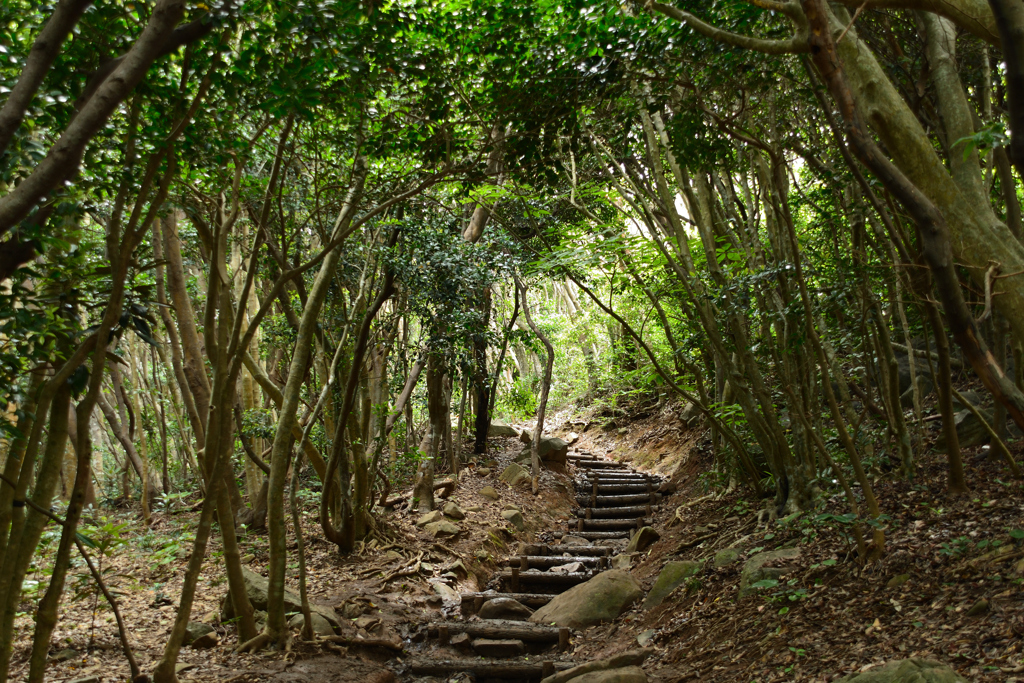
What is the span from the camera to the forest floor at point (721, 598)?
3855mm

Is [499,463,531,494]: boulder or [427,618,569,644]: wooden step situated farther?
[499,463,531,494]: boulder

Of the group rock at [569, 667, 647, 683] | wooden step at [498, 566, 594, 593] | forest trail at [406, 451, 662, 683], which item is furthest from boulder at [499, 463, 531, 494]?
rock at [569, 667, 647, 683]

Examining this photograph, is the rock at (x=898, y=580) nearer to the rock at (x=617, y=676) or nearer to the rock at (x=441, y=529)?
the rock at (x=617, y=676)

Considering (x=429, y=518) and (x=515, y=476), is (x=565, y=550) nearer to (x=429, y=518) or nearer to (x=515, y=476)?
(x=429, y=518)

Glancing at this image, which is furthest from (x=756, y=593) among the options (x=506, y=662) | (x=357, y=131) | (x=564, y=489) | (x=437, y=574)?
(x=564, y=489)

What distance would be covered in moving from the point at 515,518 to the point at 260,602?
543cm

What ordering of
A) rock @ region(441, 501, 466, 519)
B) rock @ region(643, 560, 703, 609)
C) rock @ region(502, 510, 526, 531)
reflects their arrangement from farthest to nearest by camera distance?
rock @ region(502, 510, 526, 531)
rock @ region(441, 501, 466, 519)
rock @ region(643, 560, 703, 609)

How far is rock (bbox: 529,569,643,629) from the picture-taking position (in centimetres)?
689

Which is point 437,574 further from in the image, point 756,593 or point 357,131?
point 357,131

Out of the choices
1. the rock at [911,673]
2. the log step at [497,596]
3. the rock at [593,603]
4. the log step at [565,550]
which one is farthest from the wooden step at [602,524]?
the rock at [911,673]

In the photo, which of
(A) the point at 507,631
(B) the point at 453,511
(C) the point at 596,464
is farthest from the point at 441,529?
(C) the point at 596,464

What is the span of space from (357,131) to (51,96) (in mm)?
2194

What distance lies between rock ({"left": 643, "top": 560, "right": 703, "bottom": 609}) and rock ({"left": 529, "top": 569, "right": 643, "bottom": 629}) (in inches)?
11.3

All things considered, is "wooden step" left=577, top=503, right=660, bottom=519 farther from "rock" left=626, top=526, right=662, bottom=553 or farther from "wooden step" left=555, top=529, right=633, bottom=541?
"rock" left=626, top=526, right=662, bottom=553
